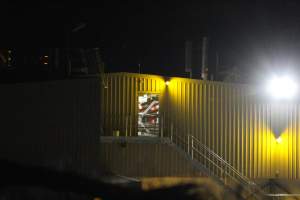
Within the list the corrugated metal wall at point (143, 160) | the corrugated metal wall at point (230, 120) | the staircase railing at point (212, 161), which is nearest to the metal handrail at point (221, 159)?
the staircase railing at point (212, 161)

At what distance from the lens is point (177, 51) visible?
3638 cm

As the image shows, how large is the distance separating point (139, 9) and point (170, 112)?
17.8 meters

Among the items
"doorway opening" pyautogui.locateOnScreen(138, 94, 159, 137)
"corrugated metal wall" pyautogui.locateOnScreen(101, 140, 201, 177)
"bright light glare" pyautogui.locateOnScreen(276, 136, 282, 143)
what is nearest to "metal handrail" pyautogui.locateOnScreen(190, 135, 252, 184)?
"corrugated metal wall" pyautogui.locateOnScreen(101, 140, 201, 177)

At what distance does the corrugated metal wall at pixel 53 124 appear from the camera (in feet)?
45.8

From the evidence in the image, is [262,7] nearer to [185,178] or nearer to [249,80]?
[249,80]

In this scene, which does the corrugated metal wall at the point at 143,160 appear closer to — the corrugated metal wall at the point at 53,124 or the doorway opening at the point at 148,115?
the doorway opening at the point at 148,115

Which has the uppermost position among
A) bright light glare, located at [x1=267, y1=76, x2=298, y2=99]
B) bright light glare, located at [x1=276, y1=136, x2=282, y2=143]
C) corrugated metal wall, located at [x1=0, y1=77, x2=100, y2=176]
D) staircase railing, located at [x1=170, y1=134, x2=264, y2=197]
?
bright light glare, located at [x1=267, y1=76, x2=298, y2=99]

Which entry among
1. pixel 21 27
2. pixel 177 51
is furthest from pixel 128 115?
pixel 177 51

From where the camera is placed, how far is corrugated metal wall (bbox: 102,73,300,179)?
24234 mm

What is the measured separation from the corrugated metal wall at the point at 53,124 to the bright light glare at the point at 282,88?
8100 mm

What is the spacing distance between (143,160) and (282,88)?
684 cm

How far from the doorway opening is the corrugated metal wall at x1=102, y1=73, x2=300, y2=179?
0.26 m

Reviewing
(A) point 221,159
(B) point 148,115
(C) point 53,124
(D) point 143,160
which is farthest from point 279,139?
(C) point 53,124

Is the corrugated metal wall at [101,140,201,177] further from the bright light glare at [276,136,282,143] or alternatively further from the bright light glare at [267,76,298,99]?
the bright light glare at [267,76,298,99]
